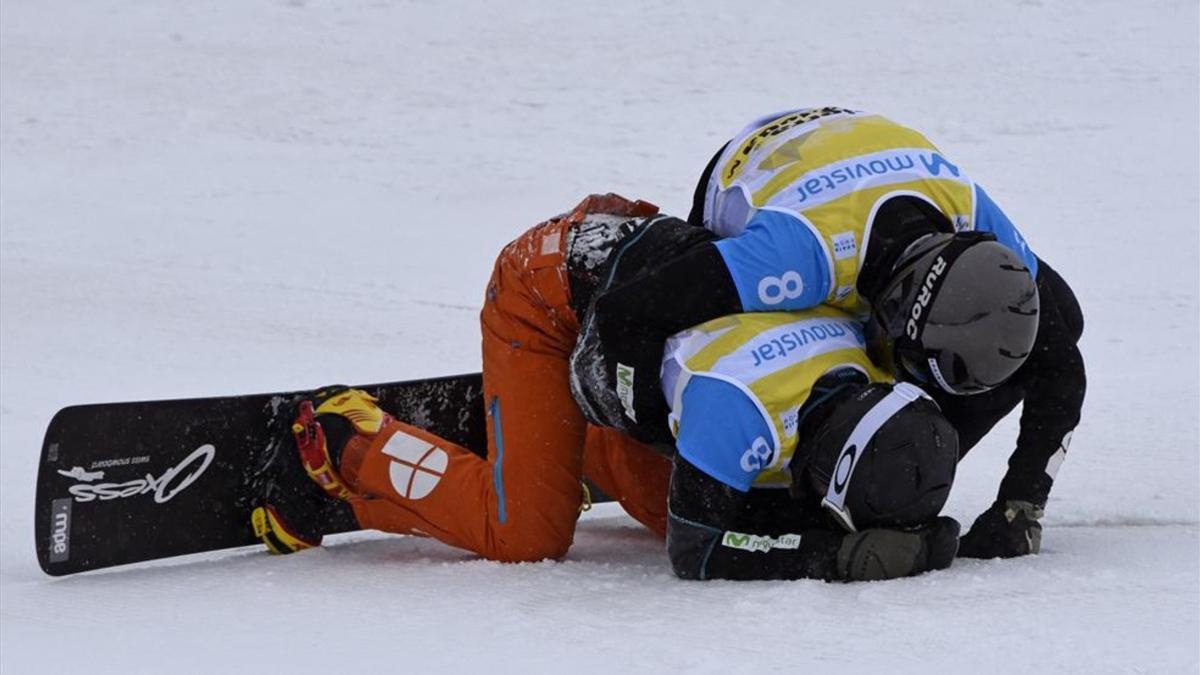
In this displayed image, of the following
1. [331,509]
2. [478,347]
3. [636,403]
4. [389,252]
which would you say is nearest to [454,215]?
[389,252]

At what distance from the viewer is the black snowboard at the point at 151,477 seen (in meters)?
3.94

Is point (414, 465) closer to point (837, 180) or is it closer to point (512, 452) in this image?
point (512, 452)

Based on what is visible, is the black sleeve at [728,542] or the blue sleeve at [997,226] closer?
the black sleeve at [728,542]

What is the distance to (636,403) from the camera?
3.64 metres

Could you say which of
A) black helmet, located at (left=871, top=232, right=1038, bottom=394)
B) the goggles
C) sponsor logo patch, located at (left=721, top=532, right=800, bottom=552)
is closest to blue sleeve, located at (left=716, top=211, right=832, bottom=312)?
black helmet, located at (left=871, top=232, right=1038, bottom=394)

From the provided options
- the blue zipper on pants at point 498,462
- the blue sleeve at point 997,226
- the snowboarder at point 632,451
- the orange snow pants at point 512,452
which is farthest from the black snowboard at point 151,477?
the blue sleeve at point 997,226

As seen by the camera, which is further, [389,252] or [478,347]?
[389,252]

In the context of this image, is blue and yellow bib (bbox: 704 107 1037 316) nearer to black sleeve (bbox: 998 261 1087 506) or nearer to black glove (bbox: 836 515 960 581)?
black sleeve (bbox: 998 261 1087 506)

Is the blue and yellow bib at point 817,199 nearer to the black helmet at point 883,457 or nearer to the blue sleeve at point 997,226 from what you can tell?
the blue sleeve at point 997,226

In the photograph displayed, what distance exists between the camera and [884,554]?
332 centimetres

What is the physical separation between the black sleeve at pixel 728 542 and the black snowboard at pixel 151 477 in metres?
1.29

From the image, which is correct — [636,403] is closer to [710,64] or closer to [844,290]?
[844,290]

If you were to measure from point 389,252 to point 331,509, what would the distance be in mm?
2839

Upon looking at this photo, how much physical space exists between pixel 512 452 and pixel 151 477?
0.98 m
